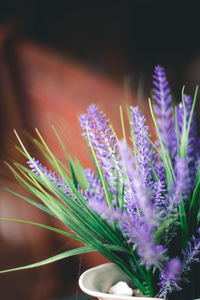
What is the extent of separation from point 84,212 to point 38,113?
1.63 feet

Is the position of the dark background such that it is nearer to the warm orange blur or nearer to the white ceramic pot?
the warm orange blur

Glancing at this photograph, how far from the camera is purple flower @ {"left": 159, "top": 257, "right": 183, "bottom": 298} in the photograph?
32cm

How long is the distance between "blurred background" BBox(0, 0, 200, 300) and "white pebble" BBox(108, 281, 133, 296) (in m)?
0.39

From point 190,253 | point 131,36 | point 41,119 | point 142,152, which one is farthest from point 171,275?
point 131,36

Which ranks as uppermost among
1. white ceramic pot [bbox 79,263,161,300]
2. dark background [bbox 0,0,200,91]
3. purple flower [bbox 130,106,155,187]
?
dark background [bbox 0,0,200,91]

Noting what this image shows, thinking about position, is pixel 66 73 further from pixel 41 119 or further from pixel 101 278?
pixel 101 278

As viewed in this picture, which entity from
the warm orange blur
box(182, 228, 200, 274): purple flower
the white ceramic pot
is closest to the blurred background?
the warm orange blur

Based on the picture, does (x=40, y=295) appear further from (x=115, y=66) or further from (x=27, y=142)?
(x=115, y=66)

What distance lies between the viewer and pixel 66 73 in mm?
865

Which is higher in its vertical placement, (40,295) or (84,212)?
(84,212)

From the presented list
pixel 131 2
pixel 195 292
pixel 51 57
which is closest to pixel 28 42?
pixel 51 57

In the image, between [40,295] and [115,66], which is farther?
[115,66]

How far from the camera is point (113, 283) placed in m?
0.45

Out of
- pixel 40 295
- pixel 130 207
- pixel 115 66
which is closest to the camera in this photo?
pixel 130 207
